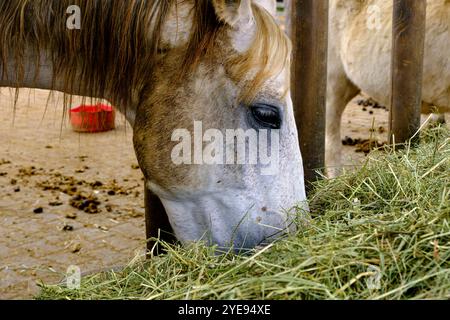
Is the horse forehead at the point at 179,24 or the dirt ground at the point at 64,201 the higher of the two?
the horse forehead at the point at 179,24

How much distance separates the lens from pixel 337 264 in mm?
1699

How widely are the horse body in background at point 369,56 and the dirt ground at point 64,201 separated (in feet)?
1.17

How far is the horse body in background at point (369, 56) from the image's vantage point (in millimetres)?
4156

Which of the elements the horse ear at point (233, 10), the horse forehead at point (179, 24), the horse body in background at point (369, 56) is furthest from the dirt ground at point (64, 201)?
the horse ear at point (233, 10)

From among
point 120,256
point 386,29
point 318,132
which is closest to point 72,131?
point 120,256

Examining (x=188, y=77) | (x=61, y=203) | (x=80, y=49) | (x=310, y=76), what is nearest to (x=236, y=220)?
(x=188, y=77)

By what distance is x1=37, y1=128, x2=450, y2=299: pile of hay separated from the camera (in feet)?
5.27

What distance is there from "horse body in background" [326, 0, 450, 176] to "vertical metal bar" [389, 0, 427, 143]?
0.85 m

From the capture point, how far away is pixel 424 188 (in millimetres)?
2209

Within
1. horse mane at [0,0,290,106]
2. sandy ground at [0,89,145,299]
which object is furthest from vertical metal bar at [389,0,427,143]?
sandy ground at [0,89,145,299]

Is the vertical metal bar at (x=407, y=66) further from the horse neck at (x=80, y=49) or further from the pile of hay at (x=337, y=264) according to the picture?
the horse neck at (x=80, y=49)

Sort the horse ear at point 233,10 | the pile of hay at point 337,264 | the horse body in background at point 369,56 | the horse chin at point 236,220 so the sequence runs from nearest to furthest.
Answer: the pile of hay at point 337,264, the horse ear at point 233,10, the horse chin at point 236,220, the horse body in background at point 369,56

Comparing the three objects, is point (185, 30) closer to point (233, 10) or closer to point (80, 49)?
point (233, 10)

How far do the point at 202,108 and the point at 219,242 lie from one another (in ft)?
1.54
